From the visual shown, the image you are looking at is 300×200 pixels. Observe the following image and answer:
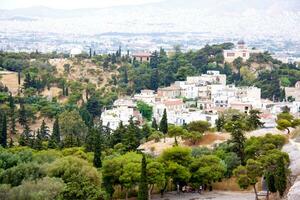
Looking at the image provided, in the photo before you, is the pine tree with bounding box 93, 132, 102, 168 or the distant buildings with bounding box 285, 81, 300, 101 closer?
the pine tree with bounding box 93, 132, 102, 168

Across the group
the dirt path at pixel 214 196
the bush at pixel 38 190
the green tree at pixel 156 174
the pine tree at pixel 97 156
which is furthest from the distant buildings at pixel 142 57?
the bush at pixel 38 190

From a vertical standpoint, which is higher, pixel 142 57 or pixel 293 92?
pixel 142 57

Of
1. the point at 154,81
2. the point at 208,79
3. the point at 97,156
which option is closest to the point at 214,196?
the point at 97,156

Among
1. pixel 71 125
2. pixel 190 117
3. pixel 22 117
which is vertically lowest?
pixel 71 125

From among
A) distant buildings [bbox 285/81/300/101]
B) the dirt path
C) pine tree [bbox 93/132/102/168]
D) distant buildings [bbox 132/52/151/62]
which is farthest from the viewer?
distant buildings [bbox 132/52/151/62]

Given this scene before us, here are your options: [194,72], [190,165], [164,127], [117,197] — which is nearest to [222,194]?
[190,165]

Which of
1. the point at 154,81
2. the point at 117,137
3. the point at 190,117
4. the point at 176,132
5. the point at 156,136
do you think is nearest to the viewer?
the point at 176,132

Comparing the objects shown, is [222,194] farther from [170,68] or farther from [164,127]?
[170,68]

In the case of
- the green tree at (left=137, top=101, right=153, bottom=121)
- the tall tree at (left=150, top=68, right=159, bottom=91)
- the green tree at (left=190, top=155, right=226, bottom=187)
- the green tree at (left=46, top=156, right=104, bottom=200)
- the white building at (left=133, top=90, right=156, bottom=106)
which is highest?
the green tree at (left=46, top=156, right=104, bottom=200)

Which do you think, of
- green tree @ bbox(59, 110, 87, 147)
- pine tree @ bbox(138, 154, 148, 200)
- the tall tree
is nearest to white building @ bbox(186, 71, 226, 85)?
the tall tree

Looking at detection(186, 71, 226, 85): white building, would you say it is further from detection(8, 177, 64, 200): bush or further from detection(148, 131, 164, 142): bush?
detection(8, 177, 64, 200): bush

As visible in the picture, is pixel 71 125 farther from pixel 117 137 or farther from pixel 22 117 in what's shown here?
pixel 117 137
